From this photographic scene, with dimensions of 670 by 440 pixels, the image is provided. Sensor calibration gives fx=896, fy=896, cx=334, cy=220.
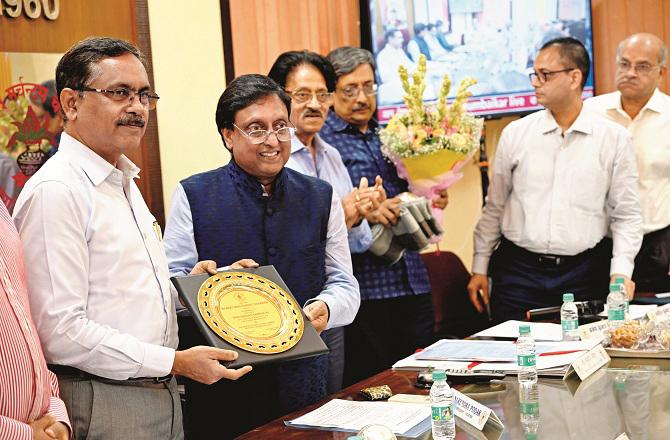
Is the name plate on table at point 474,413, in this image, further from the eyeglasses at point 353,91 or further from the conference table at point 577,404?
the eyeglasses at point 353,91

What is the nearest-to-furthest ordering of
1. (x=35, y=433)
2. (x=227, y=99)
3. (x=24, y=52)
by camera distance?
1. (x=35, y=433)
2. (x=227, y=99)
3. (x=24, y=52)

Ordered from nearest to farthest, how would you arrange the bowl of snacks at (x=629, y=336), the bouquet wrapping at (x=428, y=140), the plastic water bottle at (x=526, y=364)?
the plastic water bottle at (x=526, y=364), the bowl of snacks at (x=629, y=336), the bouquet wrapping at (x=428, y=140)

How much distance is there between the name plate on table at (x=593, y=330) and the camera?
9.36 ft

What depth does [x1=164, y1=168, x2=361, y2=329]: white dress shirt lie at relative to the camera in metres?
2.58

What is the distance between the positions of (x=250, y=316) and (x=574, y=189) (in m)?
2.21

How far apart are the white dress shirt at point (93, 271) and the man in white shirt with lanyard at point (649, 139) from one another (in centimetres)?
276

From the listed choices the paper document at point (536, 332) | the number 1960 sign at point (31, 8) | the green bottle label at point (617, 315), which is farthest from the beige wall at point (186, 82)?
the green bottle label at point (617, 315)

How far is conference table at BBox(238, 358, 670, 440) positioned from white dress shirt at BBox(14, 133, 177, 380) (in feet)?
1.16

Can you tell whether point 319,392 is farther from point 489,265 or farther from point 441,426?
point 489,265

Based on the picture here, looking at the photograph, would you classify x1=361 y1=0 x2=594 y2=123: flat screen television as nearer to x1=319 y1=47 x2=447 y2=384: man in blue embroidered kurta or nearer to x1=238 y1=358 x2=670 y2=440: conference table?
x1=319 y1=47 x2=447 y2=384: man in blue embroidered kurta

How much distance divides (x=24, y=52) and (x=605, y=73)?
139 inches

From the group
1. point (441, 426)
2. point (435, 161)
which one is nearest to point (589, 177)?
→ point (435, 161)

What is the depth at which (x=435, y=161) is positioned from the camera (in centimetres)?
351

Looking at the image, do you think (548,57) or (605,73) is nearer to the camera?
(548,57)
